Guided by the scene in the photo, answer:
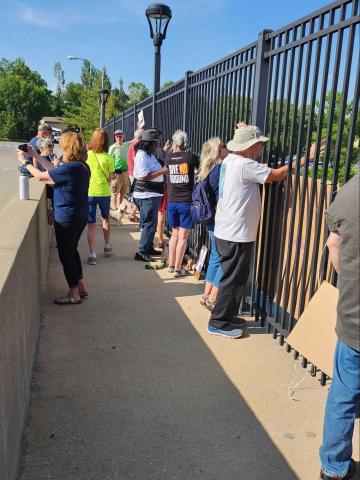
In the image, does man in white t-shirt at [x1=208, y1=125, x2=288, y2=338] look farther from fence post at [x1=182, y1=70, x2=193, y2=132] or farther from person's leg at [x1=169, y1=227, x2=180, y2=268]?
fence post at [x1=182, y1=70, x2=193, y2=132]

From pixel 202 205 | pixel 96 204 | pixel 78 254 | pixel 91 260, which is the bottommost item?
pixel 91 260

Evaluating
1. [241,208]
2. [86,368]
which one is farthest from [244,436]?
[241,208]

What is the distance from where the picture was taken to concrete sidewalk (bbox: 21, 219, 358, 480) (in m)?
2.57

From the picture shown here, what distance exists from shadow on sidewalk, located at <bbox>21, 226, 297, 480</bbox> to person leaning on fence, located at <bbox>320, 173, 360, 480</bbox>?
1.05 feet

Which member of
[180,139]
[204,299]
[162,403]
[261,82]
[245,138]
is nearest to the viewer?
[162,403]

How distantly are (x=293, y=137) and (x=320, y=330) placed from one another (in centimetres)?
162

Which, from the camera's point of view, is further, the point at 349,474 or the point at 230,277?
the point at 230,277

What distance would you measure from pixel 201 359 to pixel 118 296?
68.9 inches

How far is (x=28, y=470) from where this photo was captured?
8.13ft

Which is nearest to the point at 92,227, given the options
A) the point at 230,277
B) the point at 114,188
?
the point at 230,277

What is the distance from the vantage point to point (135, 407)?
10.2 feet

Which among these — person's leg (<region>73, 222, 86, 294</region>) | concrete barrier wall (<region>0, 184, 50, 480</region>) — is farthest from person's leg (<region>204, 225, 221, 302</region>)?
concrete barrier wall (<region>0, 184, 50, 480</region>)

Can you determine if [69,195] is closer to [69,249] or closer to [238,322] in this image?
[69,249]

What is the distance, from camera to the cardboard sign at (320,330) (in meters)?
2.88
